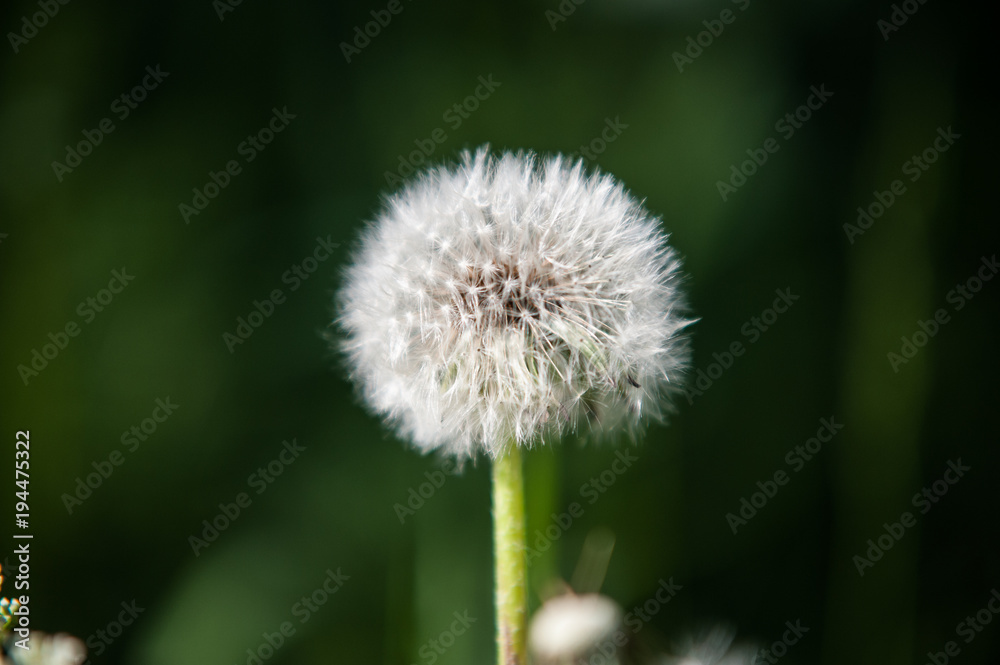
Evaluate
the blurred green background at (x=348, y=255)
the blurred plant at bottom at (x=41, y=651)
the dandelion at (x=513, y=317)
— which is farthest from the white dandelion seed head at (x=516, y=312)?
the blurred green background at (x=348, y=255)

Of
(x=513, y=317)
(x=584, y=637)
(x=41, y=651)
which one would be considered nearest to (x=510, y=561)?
(x=584, y=637)

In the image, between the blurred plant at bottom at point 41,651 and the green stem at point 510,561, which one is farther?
the green stem at point 510,561

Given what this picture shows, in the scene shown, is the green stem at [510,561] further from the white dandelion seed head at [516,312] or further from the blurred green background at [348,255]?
the blurred green background at [348,255]

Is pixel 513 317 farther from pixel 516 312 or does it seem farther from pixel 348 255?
pixel 348 255

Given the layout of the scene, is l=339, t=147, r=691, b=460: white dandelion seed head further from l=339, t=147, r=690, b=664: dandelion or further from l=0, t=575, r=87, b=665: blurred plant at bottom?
l=0, t=575, r=87, b=665: blurred plant at bottom

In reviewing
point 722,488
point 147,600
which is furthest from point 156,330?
point 722,488

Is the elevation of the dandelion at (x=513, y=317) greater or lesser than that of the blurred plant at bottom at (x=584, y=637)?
greater

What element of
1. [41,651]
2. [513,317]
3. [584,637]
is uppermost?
[513,317]

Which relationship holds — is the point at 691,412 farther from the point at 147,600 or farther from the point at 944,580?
the point at 147,600

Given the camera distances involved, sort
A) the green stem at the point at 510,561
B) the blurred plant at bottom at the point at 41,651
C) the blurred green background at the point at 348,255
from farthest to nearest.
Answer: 1. the blurred green background at the point at 348,255
2. the green stem at the point at 510,561
3. the blurred plant at bottom at the point at 41,651
